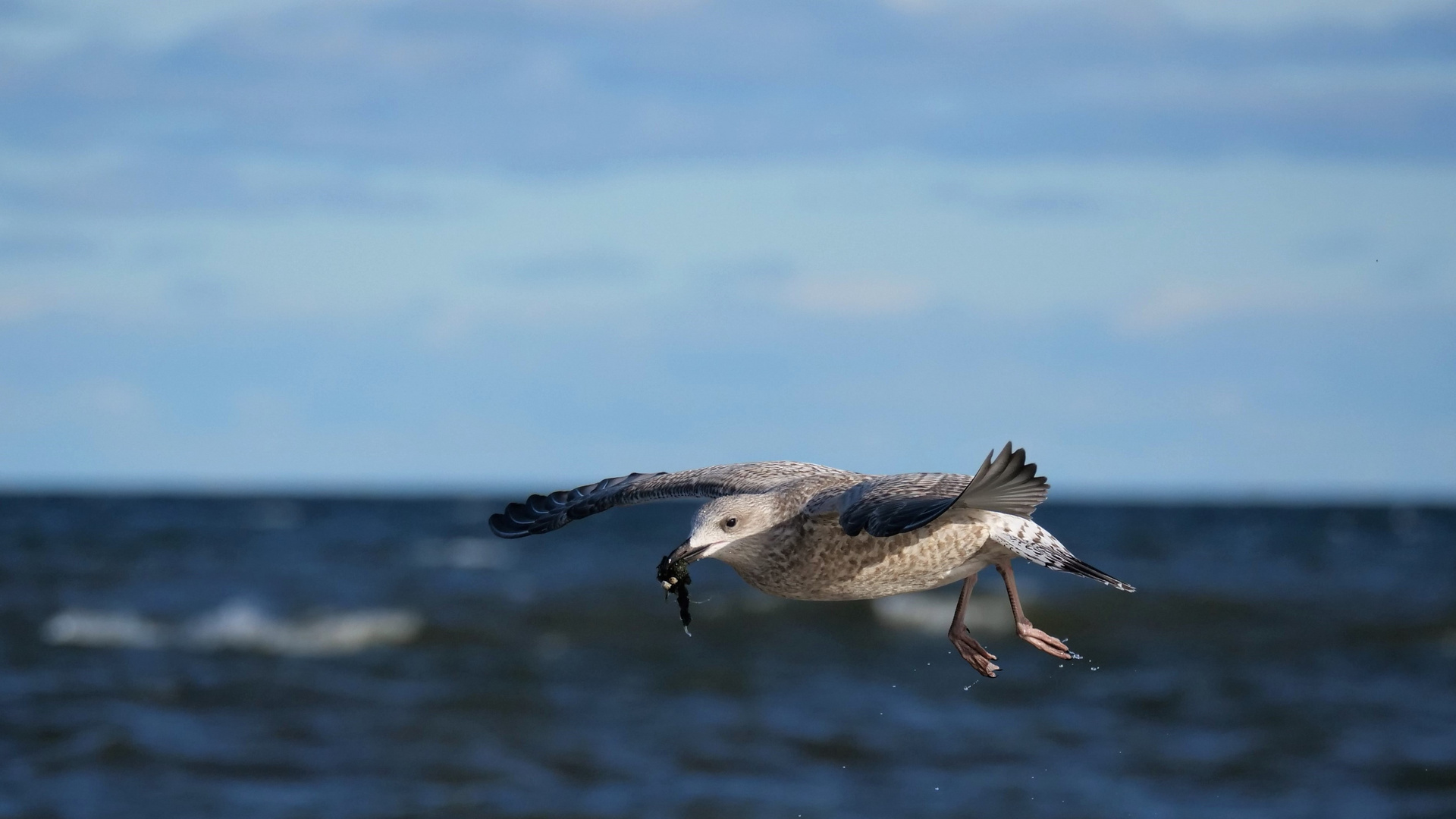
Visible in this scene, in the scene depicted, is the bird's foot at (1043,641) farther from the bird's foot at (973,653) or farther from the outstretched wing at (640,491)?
the outstretched wing at (640,491)

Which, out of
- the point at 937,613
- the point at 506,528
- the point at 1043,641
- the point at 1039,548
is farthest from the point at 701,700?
the point at 1039,548

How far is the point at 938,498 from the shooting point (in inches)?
212

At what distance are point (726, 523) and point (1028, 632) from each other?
123cm

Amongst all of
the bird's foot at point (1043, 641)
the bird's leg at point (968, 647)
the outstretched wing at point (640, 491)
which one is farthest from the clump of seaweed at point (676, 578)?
the bird's foot at point (1043, 641)

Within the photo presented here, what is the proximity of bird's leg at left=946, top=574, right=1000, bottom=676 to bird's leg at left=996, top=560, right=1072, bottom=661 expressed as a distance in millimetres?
140

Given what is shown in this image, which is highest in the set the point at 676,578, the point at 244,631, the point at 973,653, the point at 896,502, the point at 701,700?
the point at 896,502

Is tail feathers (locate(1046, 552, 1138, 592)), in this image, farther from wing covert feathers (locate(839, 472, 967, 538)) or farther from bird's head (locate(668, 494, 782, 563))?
bird's head (locate(668, 494, 782, 563))

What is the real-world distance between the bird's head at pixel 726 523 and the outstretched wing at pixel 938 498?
316mm

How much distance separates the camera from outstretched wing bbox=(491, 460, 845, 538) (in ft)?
21.2

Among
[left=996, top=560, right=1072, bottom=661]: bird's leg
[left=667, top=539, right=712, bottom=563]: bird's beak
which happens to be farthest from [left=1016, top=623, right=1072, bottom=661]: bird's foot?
[left=667, top=539, right=712, bottom=563]: bird's beak

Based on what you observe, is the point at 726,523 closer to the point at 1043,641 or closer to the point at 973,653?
the point at 973,653

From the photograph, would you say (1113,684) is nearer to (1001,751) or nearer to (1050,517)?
(1001,751)

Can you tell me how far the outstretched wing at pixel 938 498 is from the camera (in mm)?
5062

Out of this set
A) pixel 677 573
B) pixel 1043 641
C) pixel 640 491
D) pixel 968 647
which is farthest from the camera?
pixel 640 491
